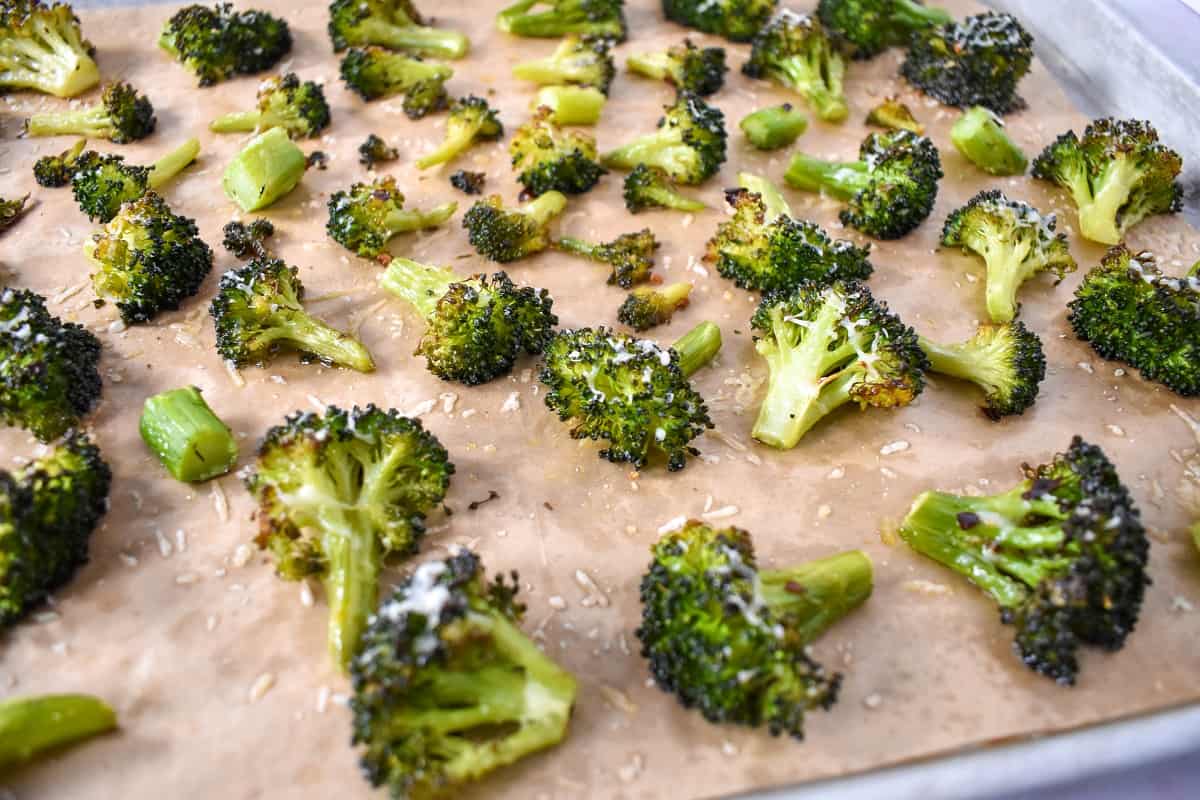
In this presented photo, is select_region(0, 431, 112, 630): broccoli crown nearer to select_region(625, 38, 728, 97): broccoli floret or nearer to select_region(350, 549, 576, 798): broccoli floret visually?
select_region(350, 549, 576, 798): broccoli floret

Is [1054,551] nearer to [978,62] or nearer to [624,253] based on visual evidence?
[624,253]

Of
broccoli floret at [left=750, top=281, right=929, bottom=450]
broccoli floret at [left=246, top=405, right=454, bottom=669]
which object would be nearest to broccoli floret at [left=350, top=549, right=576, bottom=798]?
broccoli floret at [left=246, top=405, right=454, bottom=669]

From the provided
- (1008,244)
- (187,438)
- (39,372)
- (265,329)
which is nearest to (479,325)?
(265,329)

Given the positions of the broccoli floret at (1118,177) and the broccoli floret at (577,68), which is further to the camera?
the broccoli floret at (577,68)

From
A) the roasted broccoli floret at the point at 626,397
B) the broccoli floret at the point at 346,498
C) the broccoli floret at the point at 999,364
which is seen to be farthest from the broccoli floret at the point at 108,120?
the broccoli floret at the point at 999,364

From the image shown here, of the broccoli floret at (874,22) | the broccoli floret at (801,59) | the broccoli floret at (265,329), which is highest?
the broccoli floret at (874,22)

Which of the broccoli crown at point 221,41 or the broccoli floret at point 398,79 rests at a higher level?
the broccoli floret at point 398,79

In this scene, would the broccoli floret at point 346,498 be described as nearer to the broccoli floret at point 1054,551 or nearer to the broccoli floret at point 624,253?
the broccoli floret at point 624,253
